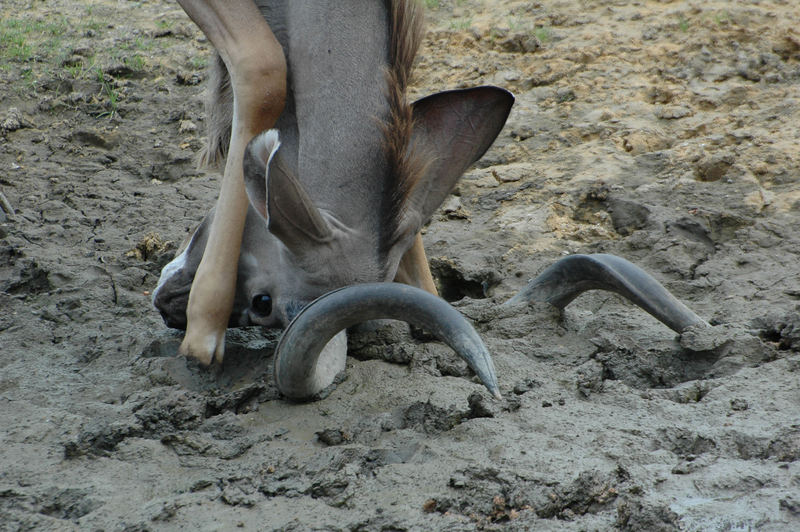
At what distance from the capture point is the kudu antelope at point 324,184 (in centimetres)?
303

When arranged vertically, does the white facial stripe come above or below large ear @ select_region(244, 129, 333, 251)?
below

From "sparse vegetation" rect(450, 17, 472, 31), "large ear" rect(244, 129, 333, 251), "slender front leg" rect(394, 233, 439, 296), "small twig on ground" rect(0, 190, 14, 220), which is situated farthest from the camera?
"sparse vegetation" rect(450, 17, 472, 31)

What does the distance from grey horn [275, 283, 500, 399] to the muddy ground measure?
0.18 m

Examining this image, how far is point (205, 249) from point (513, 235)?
1807 mm

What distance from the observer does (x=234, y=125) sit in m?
3.42

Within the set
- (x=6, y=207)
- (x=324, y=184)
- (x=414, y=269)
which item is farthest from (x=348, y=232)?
(x=6, y=207)

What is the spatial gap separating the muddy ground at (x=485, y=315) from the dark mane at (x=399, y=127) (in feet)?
1.73

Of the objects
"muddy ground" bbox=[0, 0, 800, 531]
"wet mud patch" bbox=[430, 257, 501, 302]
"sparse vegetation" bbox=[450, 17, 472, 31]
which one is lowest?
"wet mud patch" bbox=[430, 257, 501, 302]

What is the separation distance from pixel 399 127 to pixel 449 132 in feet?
1.21

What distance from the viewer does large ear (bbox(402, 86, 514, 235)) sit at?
3.53m

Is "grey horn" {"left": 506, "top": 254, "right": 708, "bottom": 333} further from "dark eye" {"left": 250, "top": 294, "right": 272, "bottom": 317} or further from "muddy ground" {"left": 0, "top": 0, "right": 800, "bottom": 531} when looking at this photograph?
"dark eye" {"left": 250, "top": 294, "right": 272, "bottom": 317}

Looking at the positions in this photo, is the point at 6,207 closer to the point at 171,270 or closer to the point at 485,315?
the point at 171,270

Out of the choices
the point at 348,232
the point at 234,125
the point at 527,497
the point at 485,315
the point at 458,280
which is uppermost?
the point at 234,125

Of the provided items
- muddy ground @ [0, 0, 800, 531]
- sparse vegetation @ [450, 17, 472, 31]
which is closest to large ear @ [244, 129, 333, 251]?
muddy ground @ [0, 0, 800, 531]
